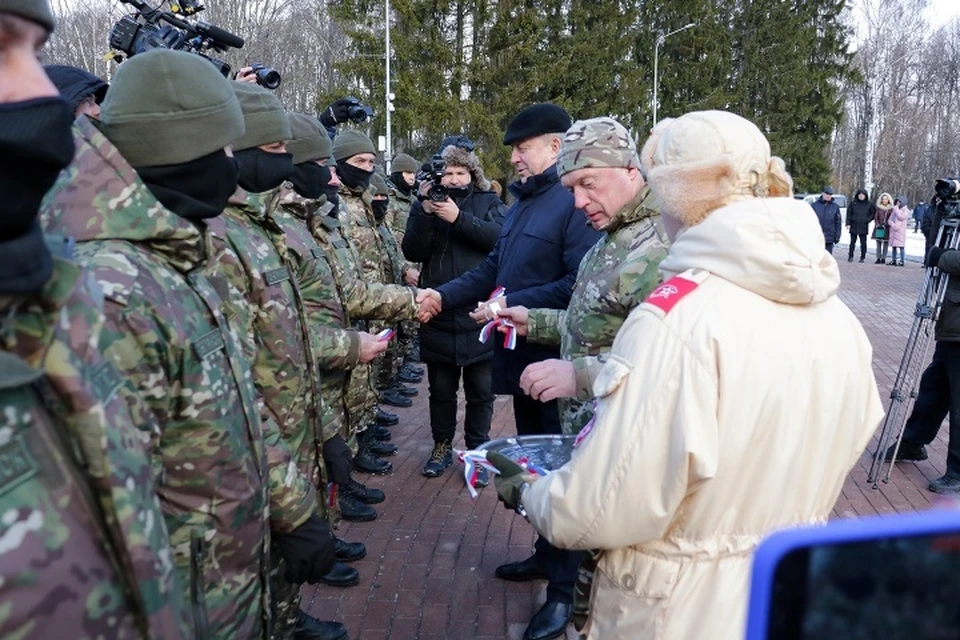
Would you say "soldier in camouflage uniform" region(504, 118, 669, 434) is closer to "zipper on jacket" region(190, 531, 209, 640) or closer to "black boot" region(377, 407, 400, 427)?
"zipper on jacket" region(190, 531, 209, 640)

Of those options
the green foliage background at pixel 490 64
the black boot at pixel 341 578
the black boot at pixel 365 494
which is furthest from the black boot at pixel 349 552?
the green foliage background at pixel 490 64

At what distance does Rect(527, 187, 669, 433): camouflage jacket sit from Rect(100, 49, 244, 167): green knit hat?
138 cm

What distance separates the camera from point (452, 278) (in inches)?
238

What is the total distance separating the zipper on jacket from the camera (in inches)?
72.8

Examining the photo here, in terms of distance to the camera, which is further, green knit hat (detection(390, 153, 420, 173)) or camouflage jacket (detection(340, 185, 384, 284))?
green knit hat (detection(390, 153, 420, 173))

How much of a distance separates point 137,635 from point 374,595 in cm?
292

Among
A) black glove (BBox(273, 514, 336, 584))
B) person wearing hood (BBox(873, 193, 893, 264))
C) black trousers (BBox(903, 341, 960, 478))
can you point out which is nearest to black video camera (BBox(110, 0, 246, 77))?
black glove (BBox(273, 514, 336, 584))

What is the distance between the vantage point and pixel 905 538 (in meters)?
0.68

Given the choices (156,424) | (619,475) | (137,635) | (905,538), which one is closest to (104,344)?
(156,424)

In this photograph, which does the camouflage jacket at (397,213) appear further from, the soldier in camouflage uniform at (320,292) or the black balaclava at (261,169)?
the black balaclava at (261,169)

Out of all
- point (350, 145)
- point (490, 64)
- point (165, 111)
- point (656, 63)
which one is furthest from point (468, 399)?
point (656, 63)

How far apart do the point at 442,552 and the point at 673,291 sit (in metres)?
3.18

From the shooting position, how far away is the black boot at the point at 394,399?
8211 millimetres

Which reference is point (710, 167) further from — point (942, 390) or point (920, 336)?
point (942, 390)
